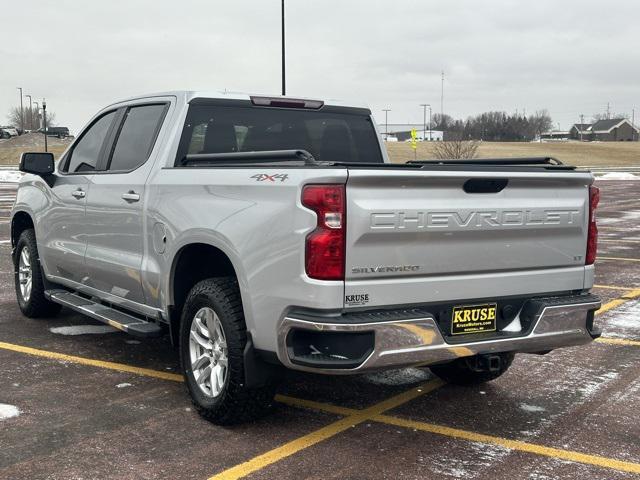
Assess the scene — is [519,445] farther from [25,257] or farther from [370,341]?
[25,257]

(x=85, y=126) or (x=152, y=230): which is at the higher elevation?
(x=85, y=126)

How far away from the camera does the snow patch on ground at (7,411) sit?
475cm

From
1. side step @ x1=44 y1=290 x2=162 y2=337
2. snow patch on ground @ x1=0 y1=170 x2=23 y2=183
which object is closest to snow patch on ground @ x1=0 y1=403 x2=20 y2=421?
side step @ x1=44 y1=290 x2=162 y2=337

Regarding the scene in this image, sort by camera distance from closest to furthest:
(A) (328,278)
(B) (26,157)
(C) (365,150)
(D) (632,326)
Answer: (A) (328,278) → (C) (365,150) → (B) (26,157) → (D) (632,326)

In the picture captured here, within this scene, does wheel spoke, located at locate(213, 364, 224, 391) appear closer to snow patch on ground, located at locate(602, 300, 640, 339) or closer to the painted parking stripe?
the painted parking stripe

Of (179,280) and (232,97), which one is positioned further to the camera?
(232,97)

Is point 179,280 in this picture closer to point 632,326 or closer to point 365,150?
point 365,150

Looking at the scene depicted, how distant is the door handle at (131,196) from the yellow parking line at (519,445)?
214 centimetres

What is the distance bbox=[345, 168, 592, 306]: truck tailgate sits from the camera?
393 cm

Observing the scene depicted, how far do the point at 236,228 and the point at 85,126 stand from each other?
115 inches

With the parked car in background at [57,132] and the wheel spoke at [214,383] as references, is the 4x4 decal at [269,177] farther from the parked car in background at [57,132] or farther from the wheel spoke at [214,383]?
the parked car in background at [57,132]

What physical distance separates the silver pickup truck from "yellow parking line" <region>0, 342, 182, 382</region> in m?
0.40

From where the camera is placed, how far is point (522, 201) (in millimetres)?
4469

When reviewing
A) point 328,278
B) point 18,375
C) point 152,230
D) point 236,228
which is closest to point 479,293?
point 328,278
